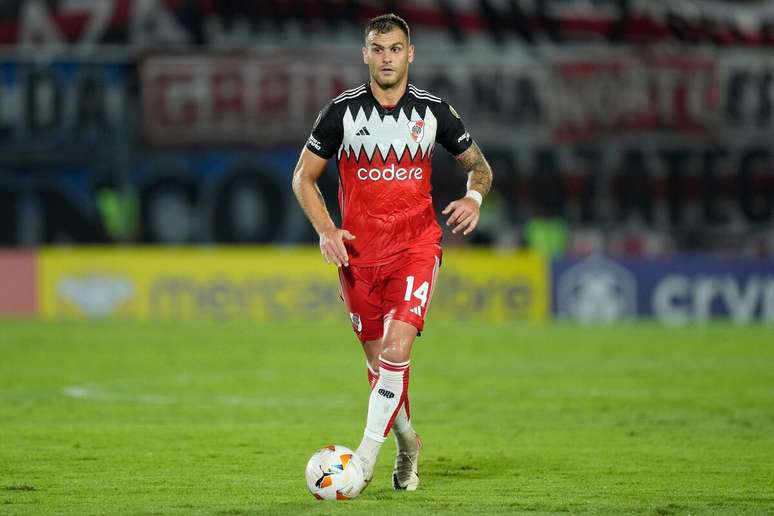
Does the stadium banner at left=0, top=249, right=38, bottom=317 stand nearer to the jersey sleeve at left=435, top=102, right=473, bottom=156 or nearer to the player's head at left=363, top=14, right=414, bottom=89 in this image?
the jersey sleeve at left=435, top=102, right=473, bottom=156

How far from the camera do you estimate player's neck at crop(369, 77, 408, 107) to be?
7.28 metres

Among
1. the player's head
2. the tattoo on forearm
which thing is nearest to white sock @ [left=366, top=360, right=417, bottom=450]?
the tattoo on forearm

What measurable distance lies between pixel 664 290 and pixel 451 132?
1442 cm

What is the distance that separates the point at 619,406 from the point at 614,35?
64.4ft

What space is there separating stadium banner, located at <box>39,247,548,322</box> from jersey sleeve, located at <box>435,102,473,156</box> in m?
13.7

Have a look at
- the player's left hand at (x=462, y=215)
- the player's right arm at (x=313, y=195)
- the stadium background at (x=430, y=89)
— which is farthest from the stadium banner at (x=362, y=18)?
the player's left hand at (x=462, y=215)

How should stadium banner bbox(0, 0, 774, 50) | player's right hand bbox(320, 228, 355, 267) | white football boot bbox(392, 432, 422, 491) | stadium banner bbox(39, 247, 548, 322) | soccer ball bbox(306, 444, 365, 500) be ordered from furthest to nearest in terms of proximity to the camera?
stadium banner bbox(0, 0, 774, 50)
stadium banner bbox(39, 247, 548, 322)
white football boot bbox(392, 432, 422, 491)
player's right hand bbox(320, 228, 355, 267)
soccer ball bbox(306, 444, 365, 500)

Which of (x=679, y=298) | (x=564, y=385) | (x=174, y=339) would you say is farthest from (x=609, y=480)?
(x=679, y=298)

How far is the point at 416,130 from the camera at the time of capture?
7316 millimetres

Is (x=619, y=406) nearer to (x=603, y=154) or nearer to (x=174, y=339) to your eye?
(x=174, y=339)

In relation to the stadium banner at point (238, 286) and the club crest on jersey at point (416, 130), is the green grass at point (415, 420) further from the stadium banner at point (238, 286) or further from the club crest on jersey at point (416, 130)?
the stadium banner at point (238, 286)

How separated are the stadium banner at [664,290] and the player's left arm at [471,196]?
1382 centimetres

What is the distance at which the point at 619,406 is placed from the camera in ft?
37.9

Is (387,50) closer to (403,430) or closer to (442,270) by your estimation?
(403,430)
